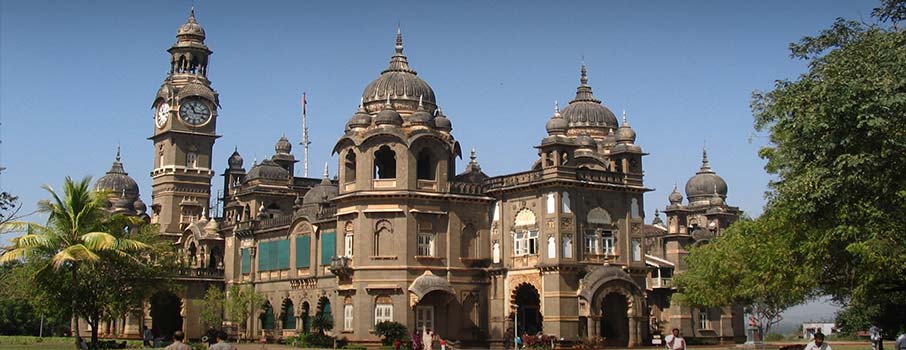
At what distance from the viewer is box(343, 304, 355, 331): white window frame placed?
5066 cm

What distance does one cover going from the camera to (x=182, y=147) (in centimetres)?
7662

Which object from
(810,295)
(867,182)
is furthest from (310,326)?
(867,182)

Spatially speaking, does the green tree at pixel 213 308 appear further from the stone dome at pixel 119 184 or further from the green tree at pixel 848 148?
the green tree at pixel 848 148

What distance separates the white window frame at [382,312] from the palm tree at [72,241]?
39.1 feet

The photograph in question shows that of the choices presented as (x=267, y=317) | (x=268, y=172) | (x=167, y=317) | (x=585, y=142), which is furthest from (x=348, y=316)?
(x=167, y=317)

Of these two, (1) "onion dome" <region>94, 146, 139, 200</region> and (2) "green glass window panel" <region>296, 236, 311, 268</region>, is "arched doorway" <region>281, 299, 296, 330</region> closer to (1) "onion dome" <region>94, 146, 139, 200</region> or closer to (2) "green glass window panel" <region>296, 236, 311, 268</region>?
(2) "green glass window panel" <region>296, 236, 311, 268</region>

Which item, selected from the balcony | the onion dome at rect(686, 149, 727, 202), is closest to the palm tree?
the balcony

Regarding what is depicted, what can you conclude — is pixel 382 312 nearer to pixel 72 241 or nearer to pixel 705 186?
pixel 72 241

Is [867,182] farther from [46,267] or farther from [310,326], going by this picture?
[310,326]

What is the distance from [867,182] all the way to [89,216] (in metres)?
28.8

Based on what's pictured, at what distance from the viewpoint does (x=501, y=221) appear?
51.9 metres

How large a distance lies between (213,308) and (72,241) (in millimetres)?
22139

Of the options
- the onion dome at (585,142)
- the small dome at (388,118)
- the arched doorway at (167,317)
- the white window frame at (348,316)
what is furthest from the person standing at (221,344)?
the arched doorway at (167,317)

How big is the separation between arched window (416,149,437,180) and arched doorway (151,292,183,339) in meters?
22.4
